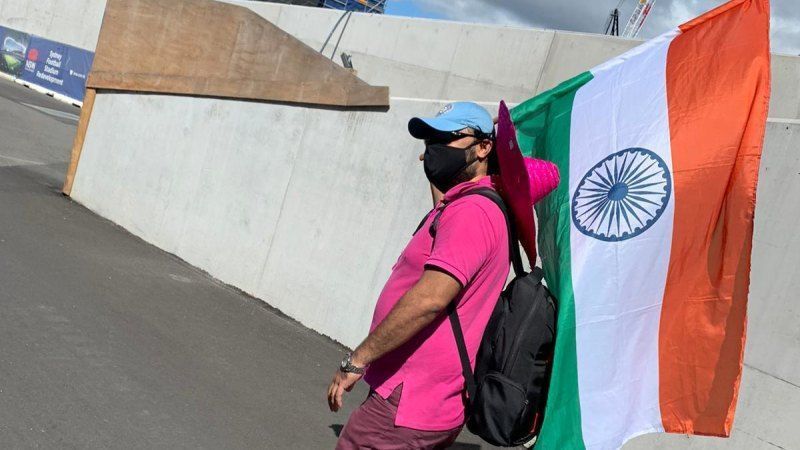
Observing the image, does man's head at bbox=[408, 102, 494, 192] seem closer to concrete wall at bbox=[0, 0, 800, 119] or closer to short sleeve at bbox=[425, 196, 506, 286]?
short sleeve at bbox=[425, 196, 506, 286]

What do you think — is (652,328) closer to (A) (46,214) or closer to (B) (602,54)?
(A) (46,214)

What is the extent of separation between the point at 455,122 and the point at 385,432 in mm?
1061

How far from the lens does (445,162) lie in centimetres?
275

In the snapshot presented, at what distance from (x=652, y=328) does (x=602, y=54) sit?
9927 mm

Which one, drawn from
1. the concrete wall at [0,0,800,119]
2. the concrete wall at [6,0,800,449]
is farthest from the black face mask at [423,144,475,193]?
the concrete wall at [0,0,800,119]

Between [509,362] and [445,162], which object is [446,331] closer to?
[509,362]

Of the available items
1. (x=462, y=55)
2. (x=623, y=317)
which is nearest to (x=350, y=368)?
(x=623, y=317)

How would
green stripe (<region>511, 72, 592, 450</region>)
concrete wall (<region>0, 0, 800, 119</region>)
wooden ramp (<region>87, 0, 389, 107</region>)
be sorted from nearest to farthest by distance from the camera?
1. green stripe (<region>511, 72, 592, 450</region>)
2. wooden ramp (<region>87, 0, 389, 107</region>)
3. concrete wall (<region>0, 0, 800, 119</region>)

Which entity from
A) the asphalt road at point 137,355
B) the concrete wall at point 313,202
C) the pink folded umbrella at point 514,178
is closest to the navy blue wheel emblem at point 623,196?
the pink folded umbrella at point 514,178

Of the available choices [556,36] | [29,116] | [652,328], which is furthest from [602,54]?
[29,116]

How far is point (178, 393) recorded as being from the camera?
4.95 m

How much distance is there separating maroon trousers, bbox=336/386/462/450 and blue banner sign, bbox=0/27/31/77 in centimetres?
3051

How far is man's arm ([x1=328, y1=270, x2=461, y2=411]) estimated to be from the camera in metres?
2.40

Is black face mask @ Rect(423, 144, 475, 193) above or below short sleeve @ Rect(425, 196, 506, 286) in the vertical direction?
above
